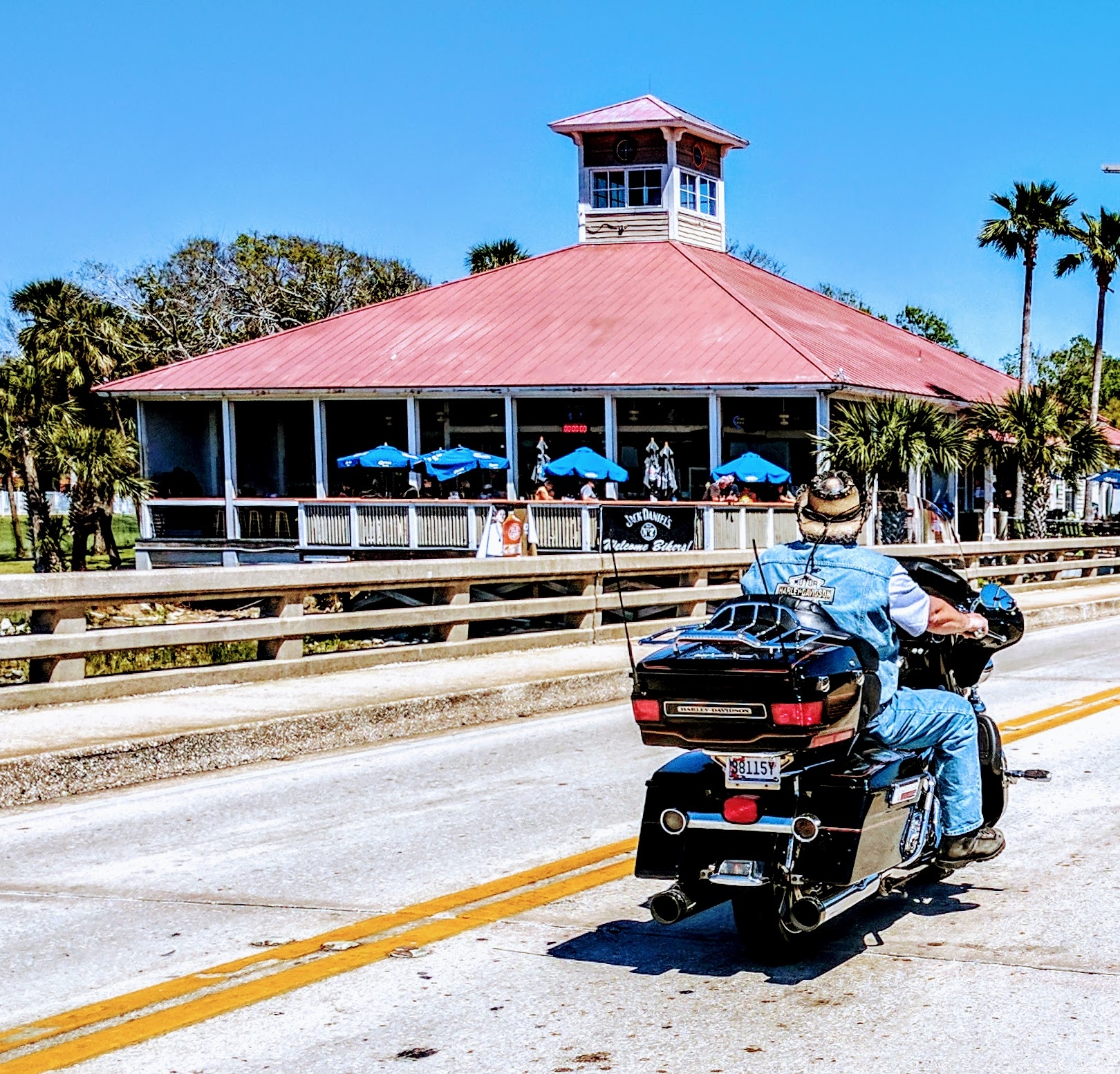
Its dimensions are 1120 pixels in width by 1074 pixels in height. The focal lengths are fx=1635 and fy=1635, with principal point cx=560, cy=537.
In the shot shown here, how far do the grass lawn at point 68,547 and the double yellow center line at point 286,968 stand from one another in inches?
1081

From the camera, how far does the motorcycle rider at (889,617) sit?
5758 millimetres

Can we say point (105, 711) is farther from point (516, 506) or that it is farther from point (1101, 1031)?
point (516, 506)

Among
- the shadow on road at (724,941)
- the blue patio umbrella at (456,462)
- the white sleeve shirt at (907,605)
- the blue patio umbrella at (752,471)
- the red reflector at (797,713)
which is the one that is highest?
the blue patio umbrella at (456,462)

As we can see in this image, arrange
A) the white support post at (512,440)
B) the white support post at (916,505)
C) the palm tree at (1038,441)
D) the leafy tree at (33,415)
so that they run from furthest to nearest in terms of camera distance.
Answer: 1. the leafy tree at (33,415)
2. the palm tree at (1038,441)
3. the white support post at (512,440)
4. the white support post at (916,505)

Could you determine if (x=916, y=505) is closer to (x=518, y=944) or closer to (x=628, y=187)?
(x=628, y=187)

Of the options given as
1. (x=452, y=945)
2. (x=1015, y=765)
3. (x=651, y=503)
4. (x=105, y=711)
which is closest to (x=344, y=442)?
(x=651, y=503)

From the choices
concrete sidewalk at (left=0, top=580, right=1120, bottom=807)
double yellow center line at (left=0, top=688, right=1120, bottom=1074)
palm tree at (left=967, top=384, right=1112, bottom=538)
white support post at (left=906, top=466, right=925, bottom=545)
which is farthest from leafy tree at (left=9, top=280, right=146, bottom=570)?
double yellow center line at (left=0, top=688, right=1120, bottom=1074)

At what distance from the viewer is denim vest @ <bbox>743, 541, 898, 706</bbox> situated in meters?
5.72

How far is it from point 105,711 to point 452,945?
6.15 m

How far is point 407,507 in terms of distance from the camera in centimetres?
3369

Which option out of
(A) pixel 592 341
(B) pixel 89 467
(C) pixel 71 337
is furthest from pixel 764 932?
(C) pixel 71 337

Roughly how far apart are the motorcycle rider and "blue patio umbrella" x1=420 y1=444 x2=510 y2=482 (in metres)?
28.9

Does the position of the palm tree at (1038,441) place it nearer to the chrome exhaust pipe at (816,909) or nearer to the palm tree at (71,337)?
the palm tree at (71,337)

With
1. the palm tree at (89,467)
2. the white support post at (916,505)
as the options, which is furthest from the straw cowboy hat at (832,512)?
the palm tree at (89,467)
